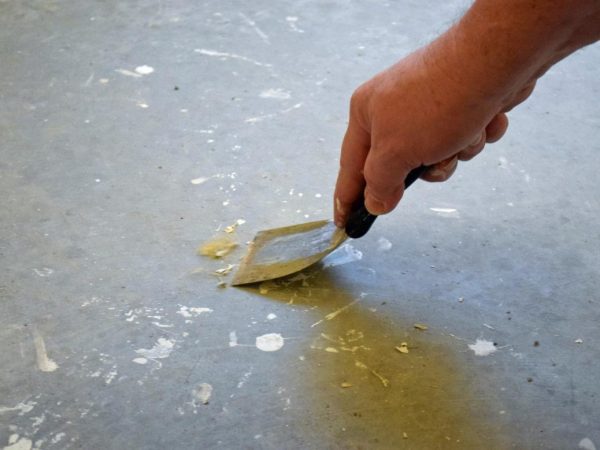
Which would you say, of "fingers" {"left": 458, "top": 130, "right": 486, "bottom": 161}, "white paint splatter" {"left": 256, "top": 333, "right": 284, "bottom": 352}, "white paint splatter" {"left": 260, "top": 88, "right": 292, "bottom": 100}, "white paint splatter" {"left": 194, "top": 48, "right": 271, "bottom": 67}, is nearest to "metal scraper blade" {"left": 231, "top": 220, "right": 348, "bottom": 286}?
"white paint splatter" {"left": 256, "top": 333, "right": 284, "bottom": 352}

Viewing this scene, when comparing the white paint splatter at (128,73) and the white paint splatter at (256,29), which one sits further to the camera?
the white paint splatter at (256,29)

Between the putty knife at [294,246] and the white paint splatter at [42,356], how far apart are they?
278 mm

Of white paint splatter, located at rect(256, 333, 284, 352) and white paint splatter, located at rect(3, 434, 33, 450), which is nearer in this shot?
white paint splatter, located at rect(3, 434, 33, 450)

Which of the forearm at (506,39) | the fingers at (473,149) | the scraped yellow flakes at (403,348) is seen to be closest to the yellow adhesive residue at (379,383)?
the scraped yellow flakes at (403,348)

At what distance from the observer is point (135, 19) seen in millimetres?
1911

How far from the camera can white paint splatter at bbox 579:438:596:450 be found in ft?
3.19

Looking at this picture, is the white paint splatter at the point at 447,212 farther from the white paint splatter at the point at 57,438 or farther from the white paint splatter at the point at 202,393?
the white paint splatter at the point at 57,438

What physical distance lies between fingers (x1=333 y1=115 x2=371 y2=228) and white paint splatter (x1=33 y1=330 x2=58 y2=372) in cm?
44

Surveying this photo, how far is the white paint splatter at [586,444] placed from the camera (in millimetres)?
972

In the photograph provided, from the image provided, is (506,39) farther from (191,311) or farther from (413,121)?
(191,311)

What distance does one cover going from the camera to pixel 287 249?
1214 mm

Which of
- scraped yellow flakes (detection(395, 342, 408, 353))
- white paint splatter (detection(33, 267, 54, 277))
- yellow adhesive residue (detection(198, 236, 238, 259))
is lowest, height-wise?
scraped yellow flakes (detection(395, 342, 408, 353))

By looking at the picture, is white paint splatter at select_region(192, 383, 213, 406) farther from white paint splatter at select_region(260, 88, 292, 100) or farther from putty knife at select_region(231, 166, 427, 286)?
white paint splatter at select_region(260, 88, 292, 100)

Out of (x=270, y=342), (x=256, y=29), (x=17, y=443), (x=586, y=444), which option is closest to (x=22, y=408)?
(x=17, y=443)
